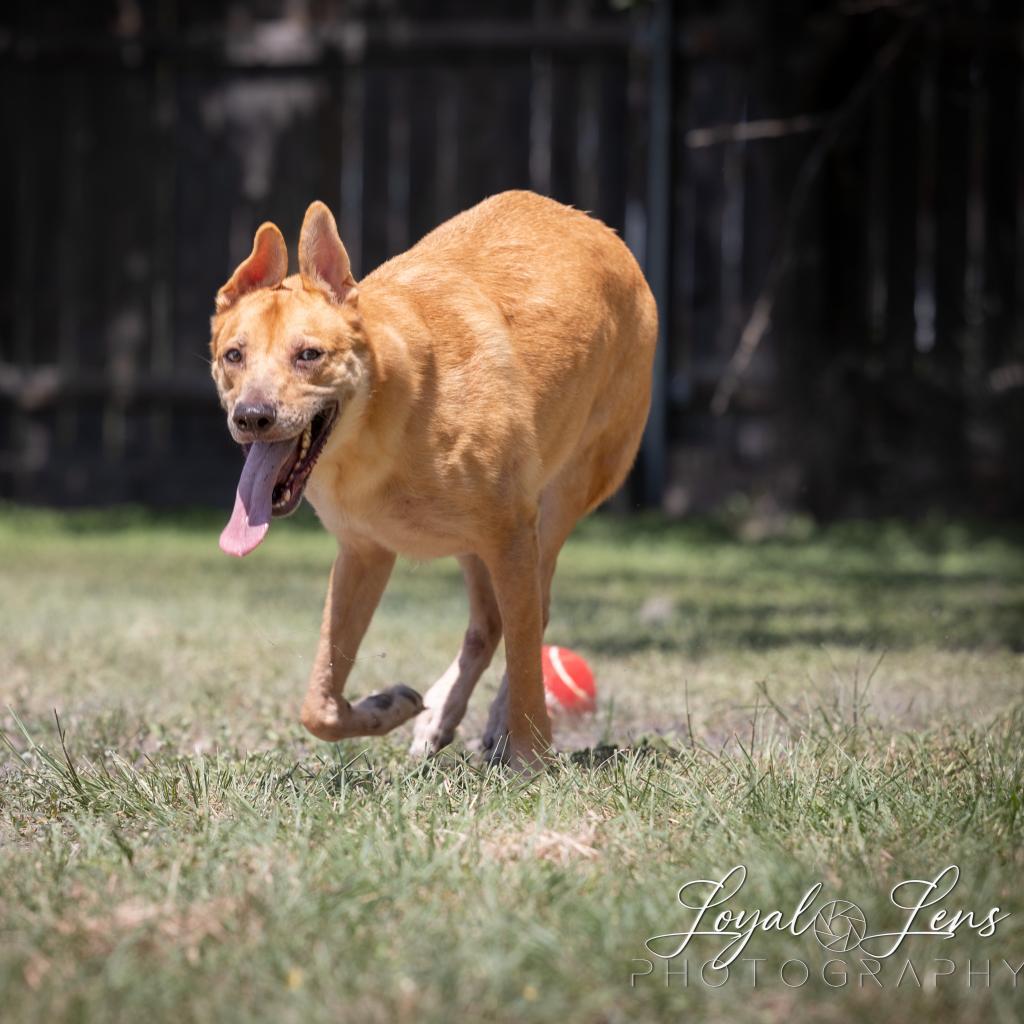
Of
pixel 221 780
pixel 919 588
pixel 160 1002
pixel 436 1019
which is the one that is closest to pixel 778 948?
pixel 436 1019

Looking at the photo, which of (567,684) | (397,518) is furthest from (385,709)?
(567,684)

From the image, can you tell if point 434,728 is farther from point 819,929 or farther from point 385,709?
point 819,929

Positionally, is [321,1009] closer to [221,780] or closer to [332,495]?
[221,780]

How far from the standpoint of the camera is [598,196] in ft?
41.6

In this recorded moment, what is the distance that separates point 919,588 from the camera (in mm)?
9070

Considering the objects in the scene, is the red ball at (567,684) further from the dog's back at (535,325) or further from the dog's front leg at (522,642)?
the dog's front leg at (522,642)

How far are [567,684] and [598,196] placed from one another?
7.82m

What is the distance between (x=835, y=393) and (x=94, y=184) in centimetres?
602

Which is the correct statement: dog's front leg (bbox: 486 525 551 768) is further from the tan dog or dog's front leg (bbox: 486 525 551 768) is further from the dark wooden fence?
the dark wooden fence

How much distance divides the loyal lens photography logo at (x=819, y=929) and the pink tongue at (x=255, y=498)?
4.50 ft

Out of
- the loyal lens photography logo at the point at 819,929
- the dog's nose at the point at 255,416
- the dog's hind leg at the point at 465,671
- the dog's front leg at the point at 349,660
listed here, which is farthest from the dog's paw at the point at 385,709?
the loyal lens photography logo at the point at 819,929

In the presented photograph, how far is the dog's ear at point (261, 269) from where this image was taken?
434 cm

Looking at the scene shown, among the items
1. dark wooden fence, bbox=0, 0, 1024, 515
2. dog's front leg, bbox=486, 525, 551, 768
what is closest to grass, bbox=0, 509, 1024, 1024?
dog's front leg, bbox=486, 525, 551, 768

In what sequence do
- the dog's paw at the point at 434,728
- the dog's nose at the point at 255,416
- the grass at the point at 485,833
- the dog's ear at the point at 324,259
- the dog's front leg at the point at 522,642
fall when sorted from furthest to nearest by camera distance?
the dog's paw at the point at 434,728, the dog's front leg at the point at 522,642, the dog's ear at the point at 324,259, the dog's nose at the point at 255,416, the grass at the point at 485,833
